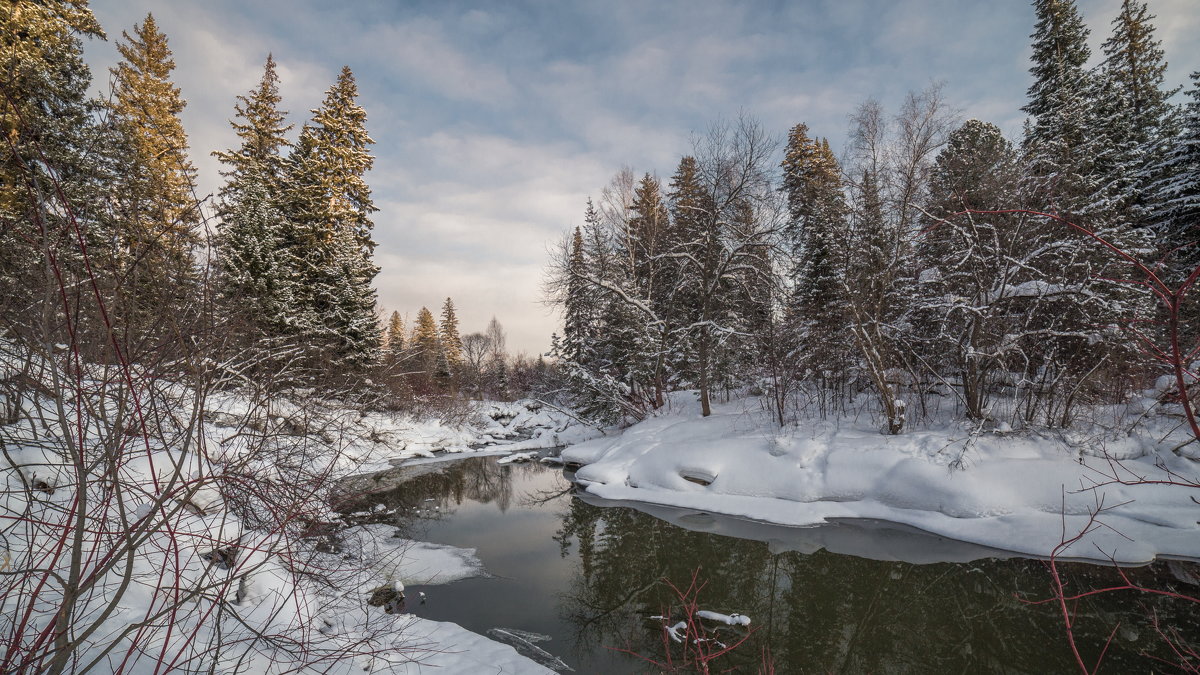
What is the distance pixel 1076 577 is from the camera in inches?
253

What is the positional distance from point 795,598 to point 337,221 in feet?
63.5

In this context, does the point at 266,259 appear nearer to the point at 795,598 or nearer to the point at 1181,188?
the point at 795,598

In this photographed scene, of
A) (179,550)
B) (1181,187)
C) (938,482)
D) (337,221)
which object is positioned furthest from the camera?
(337,221)

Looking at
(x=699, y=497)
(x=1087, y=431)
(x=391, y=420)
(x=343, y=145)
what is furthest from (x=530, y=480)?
(x=343, y=145)

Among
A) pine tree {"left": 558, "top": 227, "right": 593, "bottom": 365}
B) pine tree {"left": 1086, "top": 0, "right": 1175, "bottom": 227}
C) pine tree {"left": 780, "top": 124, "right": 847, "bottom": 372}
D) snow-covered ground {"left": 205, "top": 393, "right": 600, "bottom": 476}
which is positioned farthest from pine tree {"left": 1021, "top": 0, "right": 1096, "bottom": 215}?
snow-covered ground {"left": 205, "top": 393, "right": 600, "bottom": 476}

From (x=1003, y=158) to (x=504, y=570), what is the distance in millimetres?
12763

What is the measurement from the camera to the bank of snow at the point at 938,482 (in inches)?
285

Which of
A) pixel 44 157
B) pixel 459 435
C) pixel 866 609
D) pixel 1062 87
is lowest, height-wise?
pixel 866 609

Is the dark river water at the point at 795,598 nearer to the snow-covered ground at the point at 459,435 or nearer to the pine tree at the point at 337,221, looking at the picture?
the snow-covered ground at the point at 459,435

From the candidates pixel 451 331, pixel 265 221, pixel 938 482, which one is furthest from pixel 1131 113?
pixel 451 331

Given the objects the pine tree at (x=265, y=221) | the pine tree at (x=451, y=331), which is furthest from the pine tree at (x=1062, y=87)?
the pine tree at (x=451, y=331)

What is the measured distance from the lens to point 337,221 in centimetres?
1830

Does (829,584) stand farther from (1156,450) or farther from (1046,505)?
(1156,450)

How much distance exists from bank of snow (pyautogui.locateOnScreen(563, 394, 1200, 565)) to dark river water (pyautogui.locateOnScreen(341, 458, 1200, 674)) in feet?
1.64
